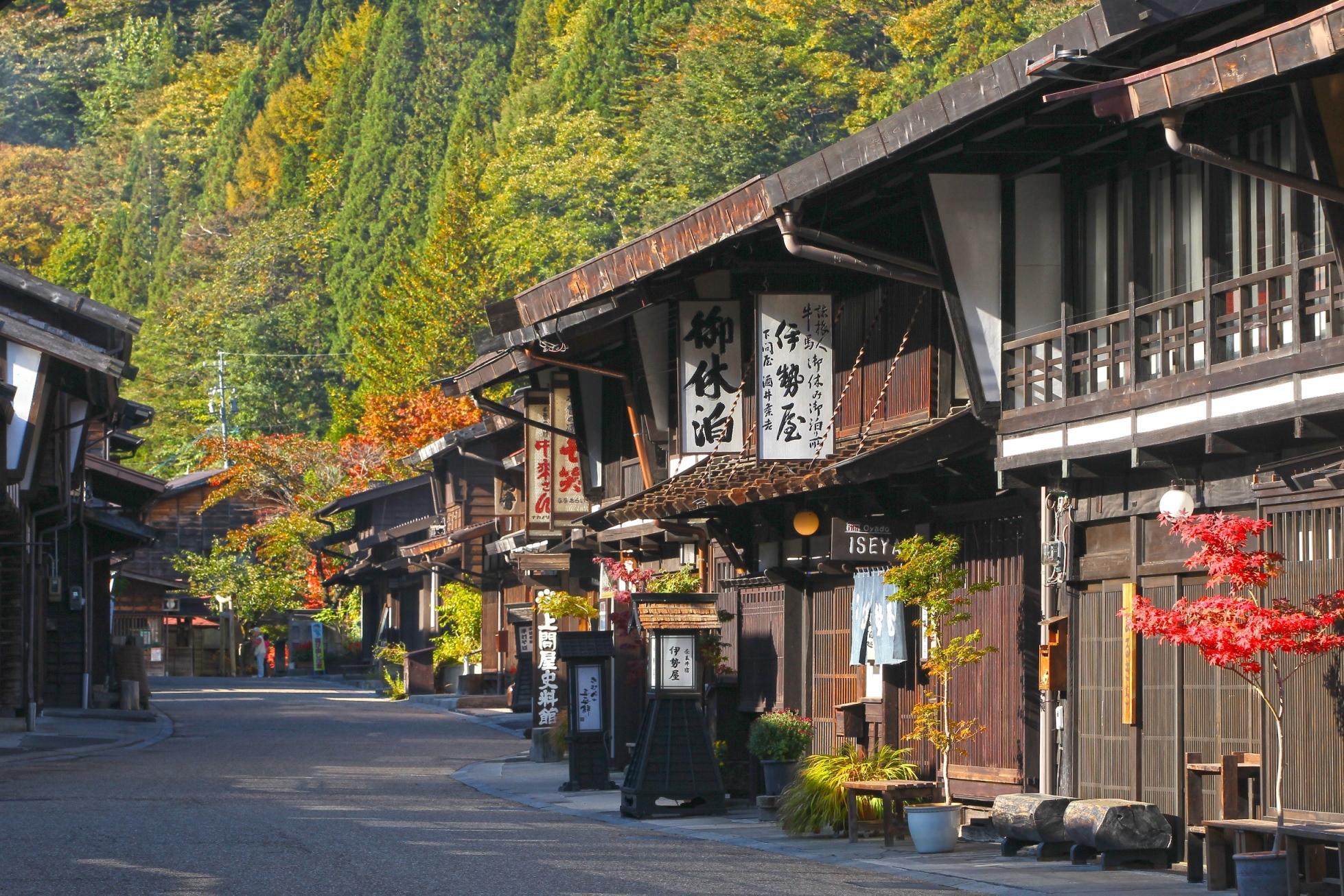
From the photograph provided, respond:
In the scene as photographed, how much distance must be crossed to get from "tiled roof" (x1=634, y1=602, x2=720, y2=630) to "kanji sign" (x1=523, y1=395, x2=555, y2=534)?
9955mm

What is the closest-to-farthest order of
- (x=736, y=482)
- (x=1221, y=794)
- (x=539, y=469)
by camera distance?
(x=1221, y=794), (x=736, y=482), (x=539, y=469)

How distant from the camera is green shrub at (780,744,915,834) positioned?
1677cm

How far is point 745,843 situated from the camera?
16.2m

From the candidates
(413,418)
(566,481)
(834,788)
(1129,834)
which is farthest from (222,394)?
(1129,834)

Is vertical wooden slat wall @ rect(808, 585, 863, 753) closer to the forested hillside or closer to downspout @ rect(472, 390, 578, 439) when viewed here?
downspout @ rect(472, 390, 578, 439)

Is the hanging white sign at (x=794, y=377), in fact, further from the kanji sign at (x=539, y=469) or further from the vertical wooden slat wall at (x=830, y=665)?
the kanji sign at (x=539, y=469)

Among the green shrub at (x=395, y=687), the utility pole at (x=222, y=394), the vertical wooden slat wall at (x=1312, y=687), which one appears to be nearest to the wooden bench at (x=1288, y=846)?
the vertical wooden slat wall at (x=1312, y=687)

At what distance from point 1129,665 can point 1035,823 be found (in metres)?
1.46

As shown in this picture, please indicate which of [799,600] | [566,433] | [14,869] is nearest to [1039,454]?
[799,600]

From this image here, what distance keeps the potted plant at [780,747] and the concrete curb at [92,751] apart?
1078 cm

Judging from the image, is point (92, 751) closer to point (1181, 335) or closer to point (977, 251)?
point (977, 251)

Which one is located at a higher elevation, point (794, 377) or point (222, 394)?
point (222, 394)

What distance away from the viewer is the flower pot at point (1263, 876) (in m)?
11.1

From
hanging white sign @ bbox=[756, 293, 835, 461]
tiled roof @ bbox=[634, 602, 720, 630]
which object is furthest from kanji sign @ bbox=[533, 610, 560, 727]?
hanging white sign @ bbox=[756, 293, 835, 461]
